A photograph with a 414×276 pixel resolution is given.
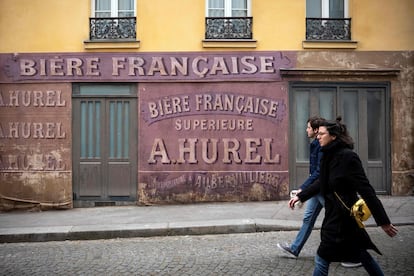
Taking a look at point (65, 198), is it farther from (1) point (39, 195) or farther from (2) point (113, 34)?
(2) point (113, 34)

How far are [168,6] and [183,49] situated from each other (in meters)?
1.00

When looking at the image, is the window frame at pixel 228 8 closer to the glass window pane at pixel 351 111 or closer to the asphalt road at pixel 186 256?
the glass window pane at pixel 351 111

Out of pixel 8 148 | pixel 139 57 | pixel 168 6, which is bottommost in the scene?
pixel 8 148

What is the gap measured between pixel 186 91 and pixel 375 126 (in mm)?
4327

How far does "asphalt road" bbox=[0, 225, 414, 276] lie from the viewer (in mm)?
5555

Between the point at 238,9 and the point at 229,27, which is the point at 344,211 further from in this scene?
the point at 238,9

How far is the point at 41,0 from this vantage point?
33.0 feet

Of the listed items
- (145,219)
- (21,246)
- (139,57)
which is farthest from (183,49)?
(21,246)

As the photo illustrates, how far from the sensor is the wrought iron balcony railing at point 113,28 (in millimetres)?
10031

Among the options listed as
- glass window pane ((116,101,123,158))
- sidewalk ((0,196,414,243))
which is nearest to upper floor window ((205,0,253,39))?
glass window pane ((116,101,123,158))

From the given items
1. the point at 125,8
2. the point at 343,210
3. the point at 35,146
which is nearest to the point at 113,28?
the point at 125,8

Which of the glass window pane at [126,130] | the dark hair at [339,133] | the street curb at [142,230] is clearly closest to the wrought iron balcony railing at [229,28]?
the glass window pane at [126,130]

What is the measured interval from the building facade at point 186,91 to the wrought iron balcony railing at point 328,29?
22 mm

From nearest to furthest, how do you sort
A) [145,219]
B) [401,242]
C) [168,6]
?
[401,242], [145,219], [168,6]
